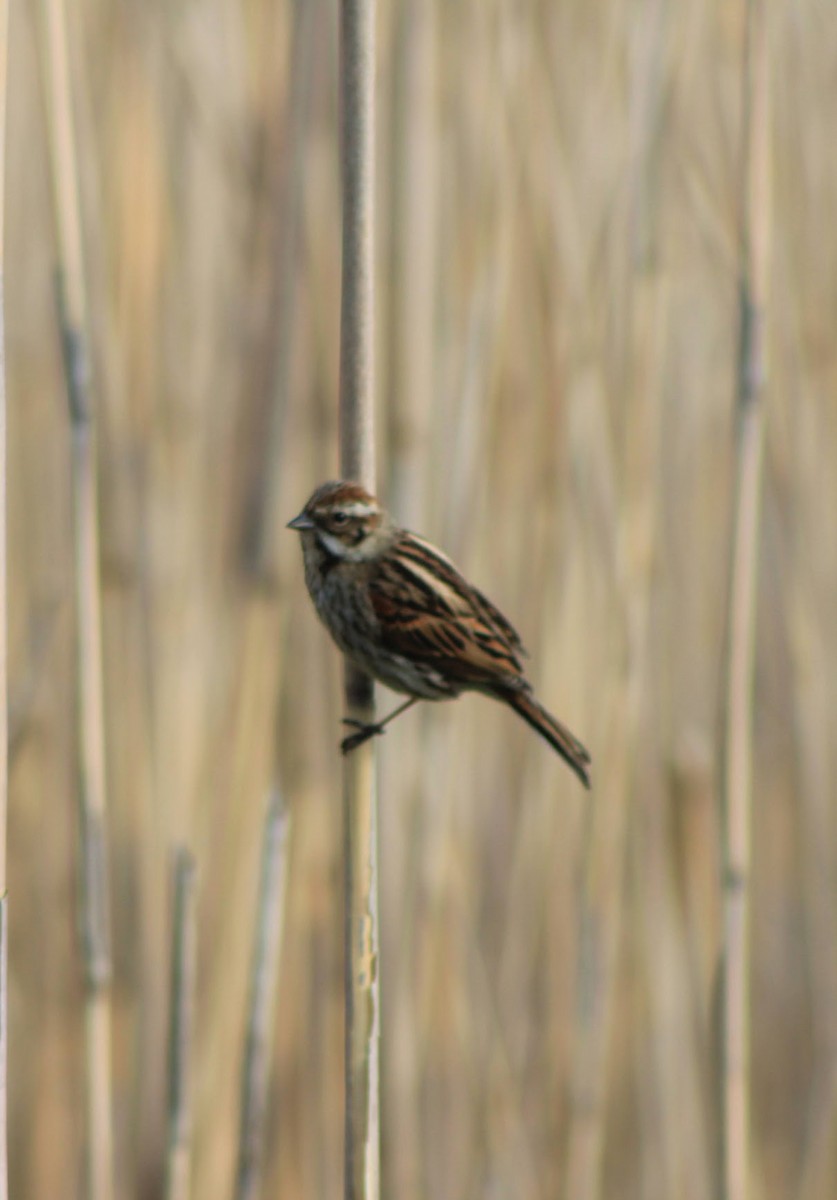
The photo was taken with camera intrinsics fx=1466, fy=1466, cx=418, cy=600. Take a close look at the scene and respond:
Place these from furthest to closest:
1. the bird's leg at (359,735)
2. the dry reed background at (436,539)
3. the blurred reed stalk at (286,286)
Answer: the dry reed background at (436,539) → the blurred reed stalk at (286,286) → the bird's leg at (359,735)

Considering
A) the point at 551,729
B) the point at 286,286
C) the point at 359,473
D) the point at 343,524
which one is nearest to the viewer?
the point at 359,473

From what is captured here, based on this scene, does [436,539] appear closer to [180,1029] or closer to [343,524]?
[343,524]

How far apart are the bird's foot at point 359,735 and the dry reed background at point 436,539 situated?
0.38 meters

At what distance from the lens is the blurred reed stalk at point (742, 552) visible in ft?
4.24

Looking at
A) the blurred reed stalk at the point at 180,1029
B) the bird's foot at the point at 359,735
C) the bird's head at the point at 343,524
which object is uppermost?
the bird's head at the point at 343,524

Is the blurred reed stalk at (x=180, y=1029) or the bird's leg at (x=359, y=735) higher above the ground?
the bird's leg at (x=359, y=735)

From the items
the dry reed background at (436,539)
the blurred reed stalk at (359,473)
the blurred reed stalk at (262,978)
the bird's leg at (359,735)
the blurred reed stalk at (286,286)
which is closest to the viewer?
the blurred reed stalk at (359,473)

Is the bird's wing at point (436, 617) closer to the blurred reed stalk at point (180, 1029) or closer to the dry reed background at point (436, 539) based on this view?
the dry reed background at point (436, 539)

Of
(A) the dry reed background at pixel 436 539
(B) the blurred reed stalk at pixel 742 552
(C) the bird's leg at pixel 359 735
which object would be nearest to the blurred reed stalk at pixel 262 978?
(C) the bird's leg at pixel 359 735

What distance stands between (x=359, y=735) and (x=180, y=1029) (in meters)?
0.35

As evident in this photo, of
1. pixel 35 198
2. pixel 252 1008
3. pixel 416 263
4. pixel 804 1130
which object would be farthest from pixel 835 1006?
pixel 35 198

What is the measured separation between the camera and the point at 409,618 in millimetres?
1310

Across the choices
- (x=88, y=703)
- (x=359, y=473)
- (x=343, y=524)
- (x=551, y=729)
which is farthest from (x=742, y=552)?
(x=88, y=703)

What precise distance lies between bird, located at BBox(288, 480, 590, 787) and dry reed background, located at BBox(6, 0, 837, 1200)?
161mm
